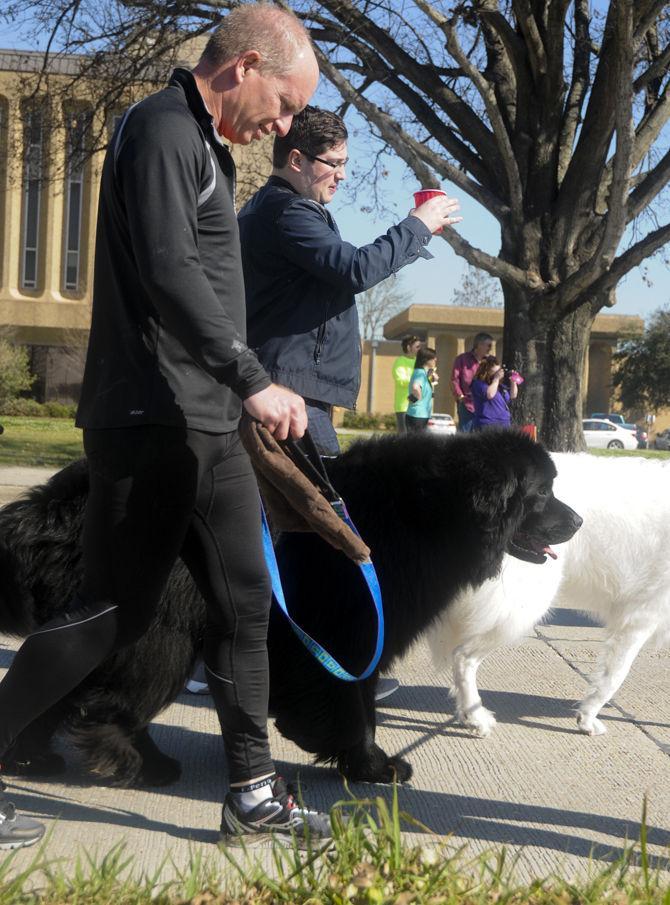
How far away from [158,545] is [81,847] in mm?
877

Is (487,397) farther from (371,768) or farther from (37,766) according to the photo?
(37,766)

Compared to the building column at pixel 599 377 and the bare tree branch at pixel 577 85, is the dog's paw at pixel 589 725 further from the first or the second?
the building column at pixel 599 377

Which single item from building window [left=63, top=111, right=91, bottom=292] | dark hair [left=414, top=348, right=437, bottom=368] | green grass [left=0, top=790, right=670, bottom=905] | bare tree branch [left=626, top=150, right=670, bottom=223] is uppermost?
building window [left=63, top=111, right=91, bottom=292]

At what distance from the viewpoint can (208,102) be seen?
2.72 meters

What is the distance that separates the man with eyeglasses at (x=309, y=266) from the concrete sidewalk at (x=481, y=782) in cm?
125

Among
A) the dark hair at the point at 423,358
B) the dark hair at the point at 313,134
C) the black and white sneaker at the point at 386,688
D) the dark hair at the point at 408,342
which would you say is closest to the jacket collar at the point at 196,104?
the dark hair at the point at 313,134

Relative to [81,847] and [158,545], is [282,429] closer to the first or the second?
[158,545]

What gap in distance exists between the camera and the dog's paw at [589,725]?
13.7 feet

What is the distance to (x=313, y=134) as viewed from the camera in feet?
11.8

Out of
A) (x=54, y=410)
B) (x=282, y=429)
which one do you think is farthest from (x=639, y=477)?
(x=54, y=410)

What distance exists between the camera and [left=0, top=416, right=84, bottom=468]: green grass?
15.8 meters

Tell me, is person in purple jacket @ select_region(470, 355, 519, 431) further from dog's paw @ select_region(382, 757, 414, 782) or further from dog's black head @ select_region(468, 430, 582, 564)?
dog's paw @ select_region(382, 757, 414, 782)

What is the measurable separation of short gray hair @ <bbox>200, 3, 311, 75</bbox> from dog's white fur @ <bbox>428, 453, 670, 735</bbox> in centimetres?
219

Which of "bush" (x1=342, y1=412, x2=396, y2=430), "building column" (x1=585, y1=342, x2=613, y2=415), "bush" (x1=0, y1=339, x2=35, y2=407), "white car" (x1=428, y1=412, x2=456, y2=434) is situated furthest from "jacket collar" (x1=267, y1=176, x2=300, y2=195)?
"building column" (x1=585, y1=342, x2=613, y2=415)
